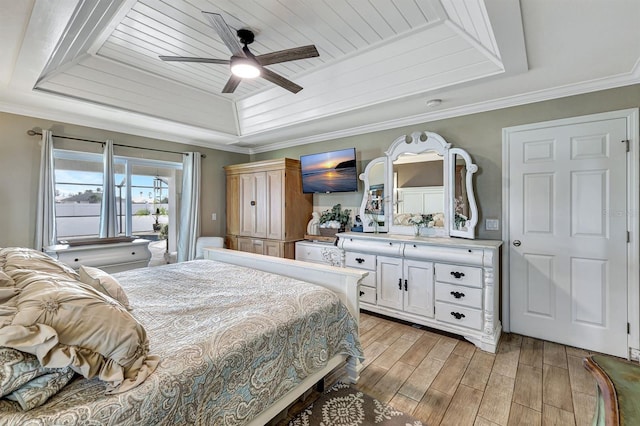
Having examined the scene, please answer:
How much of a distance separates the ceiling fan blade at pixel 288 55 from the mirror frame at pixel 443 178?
1.90 metres

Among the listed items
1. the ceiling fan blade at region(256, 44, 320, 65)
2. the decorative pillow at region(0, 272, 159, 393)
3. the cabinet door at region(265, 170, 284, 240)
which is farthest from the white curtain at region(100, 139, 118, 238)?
the decorative pillow at region(0, 272, 159, 393)

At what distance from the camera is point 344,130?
4.14 m

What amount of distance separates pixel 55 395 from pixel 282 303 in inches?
39.6

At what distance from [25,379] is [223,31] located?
1.97 metres

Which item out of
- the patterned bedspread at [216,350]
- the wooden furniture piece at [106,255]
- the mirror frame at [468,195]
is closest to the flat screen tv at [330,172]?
the mirror frame at [468,195]

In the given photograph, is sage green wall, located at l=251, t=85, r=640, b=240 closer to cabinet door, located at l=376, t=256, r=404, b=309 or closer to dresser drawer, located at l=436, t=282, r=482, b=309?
dresser drawer, located at l=436, t=282, r=482, b=309

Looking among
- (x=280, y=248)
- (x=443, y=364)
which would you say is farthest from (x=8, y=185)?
(x=443, y=364)

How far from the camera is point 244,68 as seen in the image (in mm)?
2131

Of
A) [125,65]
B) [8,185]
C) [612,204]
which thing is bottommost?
[612,204]

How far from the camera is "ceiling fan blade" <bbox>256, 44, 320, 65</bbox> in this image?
196 centimetres

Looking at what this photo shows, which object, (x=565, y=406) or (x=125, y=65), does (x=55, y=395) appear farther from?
(x=125, y=65)

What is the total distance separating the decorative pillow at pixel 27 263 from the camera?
4.53ft

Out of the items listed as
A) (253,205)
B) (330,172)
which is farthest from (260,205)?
(330,172)

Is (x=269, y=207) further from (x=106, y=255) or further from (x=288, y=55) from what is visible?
(x=288, y=55)
